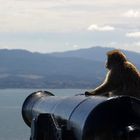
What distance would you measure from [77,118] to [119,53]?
1448 mm

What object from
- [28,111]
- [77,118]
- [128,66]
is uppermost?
[128,66]

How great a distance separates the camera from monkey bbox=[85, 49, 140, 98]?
10188 millimetres

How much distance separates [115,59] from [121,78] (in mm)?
327

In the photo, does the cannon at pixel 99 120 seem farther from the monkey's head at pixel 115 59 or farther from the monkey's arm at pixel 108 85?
the monkey's head at pixel 115 59

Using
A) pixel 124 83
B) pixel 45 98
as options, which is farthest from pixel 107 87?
pixel 45 98

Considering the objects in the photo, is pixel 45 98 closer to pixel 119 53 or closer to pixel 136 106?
pixel 119 53

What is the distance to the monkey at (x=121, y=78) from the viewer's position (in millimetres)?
10188

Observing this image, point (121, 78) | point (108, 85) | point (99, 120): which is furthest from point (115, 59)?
point (99, 120)

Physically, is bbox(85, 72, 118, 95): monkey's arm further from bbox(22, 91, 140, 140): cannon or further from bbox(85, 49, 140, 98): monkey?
bbox(22, 91, 140, 140): cannon

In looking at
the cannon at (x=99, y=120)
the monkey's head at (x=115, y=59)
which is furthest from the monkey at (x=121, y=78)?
the cannon at (x=99, y=120)

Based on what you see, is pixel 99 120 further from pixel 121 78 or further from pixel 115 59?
pixel 115 59

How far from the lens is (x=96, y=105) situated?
30.2ft

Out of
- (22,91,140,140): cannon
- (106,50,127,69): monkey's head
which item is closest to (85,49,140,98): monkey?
(106,50,127,69): monkey's head

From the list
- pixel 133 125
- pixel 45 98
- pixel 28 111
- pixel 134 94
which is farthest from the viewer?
pixel 28 111
